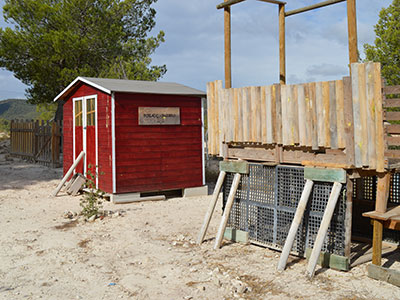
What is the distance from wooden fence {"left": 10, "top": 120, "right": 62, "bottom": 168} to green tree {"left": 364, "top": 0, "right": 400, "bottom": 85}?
50.6ft

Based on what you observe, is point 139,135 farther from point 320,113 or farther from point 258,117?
point 320,113

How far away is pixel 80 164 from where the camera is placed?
13.1 m

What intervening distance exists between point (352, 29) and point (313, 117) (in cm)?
127

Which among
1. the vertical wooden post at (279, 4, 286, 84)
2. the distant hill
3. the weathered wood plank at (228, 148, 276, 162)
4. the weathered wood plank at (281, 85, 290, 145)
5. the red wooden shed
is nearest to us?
the weathered wood plank at (281, 85, 290, 145)

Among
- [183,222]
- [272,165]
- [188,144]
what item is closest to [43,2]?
[188,144]

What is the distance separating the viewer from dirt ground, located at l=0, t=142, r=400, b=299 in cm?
507

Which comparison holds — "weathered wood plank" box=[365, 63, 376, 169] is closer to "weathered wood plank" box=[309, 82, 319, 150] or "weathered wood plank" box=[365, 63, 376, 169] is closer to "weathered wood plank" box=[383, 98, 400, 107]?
"weathered wood plank" box=[383, 98, 400, 107]

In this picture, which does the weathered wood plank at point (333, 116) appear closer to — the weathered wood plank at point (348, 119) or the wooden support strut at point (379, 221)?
the weathered wood plank at point (348, 119)

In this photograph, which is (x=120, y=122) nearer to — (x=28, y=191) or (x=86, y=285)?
(x=28, y=191)

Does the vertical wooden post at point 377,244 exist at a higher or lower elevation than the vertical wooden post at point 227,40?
lower

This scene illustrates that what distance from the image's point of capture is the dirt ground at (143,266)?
16.6 ft

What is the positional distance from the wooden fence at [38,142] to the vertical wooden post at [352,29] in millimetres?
15786

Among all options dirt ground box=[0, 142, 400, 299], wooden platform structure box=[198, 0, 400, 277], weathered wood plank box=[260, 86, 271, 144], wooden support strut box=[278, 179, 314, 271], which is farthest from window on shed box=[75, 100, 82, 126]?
wooden support strut box=[278, 179, 314, 271]

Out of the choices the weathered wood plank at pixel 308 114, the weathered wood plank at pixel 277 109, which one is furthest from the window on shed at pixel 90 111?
the weathered wood plank at pixel 308 114
